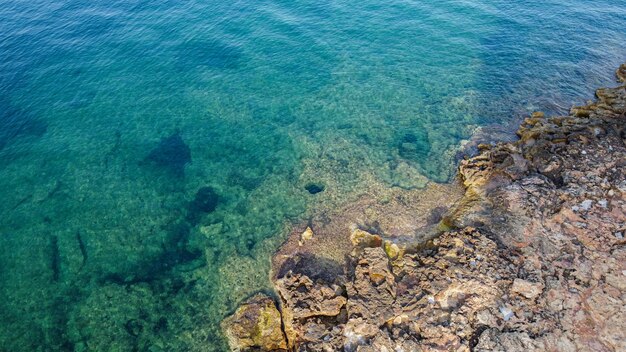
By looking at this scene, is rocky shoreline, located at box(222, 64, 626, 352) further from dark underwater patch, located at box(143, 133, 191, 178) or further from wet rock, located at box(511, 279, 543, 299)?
dark underwater patch, located at box(143, 133, 191, 178)

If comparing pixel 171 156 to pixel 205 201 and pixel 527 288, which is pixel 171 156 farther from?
pixel 527 288

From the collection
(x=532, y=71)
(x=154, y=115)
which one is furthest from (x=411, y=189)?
(x=154, y=115)

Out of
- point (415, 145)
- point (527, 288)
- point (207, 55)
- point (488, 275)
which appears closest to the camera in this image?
point (527, 288)

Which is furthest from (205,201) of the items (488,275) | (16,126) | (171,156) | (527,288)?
(16,126)

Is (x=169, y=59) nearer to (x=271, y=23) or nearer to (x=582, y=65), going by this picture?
(x=271, y=23)

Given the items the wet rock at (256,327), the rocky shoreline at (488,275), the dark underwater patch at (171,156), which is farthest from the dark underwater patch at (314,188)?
the dark underwater patch at (171,156)

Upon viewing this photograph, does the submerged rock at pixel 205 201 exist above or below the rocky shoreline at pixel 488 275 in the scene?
below

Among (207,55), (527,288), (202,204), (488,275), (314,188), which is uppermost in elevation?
(527,288)

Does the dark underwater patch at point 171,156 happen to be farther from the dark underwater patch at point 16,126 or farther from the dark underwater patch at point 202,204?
the dark underwater patch at point 16,126
